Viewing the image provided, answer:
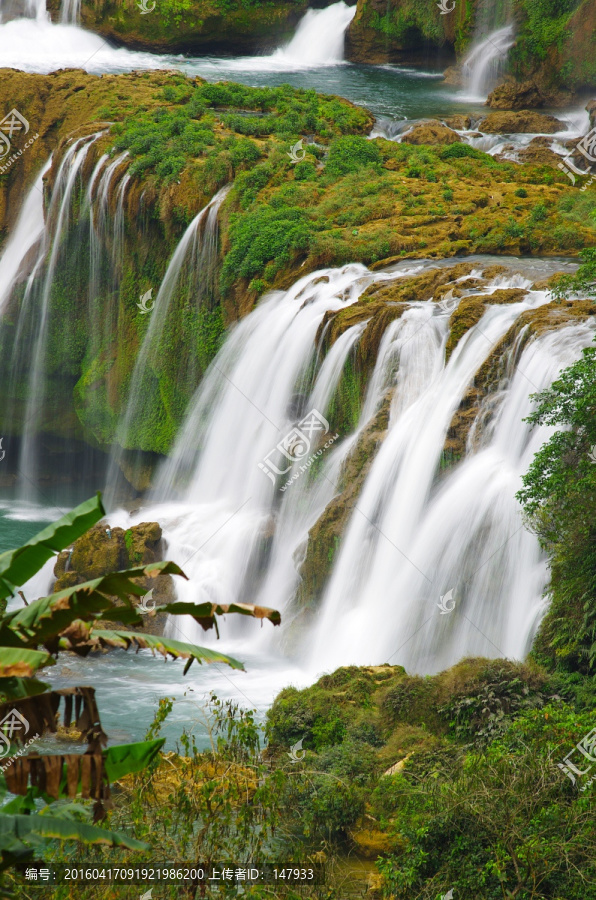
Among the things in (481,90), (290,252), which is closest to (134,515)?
(290,252)

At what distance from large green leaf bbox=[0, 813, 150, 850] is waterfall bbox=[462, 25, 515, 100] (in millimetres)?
36940

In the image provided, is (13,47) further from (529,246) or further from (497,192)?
(529,246)

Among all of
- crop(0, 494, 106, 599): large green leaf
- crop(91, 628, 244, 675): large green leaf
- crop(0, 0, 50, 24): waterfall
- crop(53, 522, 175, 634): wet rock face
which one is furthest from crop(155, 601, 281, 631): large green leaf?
crop(0, 0, 50, 24): waterfall

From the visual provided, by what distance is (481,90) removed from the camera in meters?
37.9

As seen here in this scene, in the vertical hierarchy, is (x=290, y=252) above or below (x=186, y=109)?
below

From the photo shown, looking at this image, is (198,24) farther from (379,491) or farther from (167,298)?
(379,491)

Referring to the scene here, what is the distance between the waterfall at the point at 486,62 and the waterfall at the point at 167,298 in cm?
1757

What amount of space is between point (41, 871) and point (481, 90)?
3644 cm

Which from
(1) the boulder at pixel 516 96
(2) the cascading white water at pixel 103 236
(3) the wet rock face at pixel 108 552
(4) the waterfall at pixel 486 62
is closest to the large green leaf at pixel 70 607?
(3) the wet rock face at pixel 108 552

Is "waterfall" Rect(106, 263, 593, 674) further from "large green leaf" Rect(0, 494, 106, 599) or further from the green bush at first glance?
"large green leaf" Rect(0, 494, 106, 599)

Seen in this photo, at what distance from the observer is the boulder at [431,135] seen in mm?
29281

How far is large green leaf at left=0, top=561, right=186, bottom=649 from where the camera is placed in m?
4.55

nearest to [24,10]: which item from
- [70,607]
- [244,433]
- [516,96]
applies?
[516,96]

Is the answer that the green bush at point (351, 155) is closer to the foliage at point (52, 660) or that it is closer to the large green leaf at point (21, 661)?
the foliage at point (52, 660)
